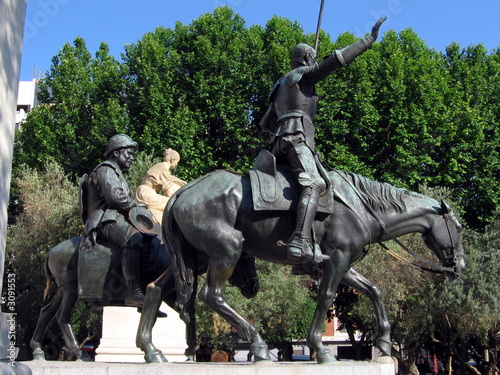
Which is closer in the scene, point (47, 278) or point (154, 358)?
point (154, 358)

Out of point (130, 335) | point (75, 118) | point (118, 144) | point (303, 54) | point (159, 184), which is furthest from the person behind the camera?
point (75, 118)

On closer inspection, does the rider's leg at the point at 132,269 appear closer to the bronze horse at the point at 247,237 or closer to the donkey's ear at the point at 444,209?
the bronze horse at the point at 247,237

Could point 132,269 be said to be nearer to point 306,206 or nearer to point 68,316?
point 68,316

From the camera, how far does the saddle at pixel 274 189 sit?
771 cm

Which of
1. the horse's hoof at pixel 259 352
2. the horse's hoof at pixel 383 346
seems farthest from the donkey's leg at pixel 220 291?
the horse's hoof at pixel 383 346

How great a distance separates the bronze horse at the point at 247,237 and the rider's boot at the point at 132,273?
851mm

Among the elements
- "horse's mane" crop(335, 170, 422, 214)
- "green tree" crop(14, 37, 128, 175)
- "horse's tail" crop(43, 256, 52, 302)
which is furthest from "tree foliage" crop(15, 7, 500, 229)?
"horse's mane" crop(335, 170, 422, 214)

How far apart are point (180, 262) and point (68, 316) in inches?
90.8

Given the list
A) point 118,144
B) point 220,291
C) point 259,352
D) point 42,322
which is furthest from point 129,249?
point 259,352

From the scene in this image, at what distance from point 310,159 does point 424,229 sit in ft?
5.93

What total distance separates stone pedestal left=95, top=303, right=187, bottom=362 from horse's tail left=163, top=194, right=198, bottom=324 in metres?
4.65

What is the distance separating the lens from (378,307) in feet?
26.4

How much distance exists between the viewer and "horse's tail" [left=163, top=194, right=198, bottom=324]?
768 centimetres

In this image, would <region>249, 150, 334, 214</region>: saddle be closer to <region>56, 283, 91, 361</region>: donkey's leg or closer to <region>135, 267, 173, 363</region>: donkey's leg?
<region>135, 267, 173, 363</region>: donkey's leg
